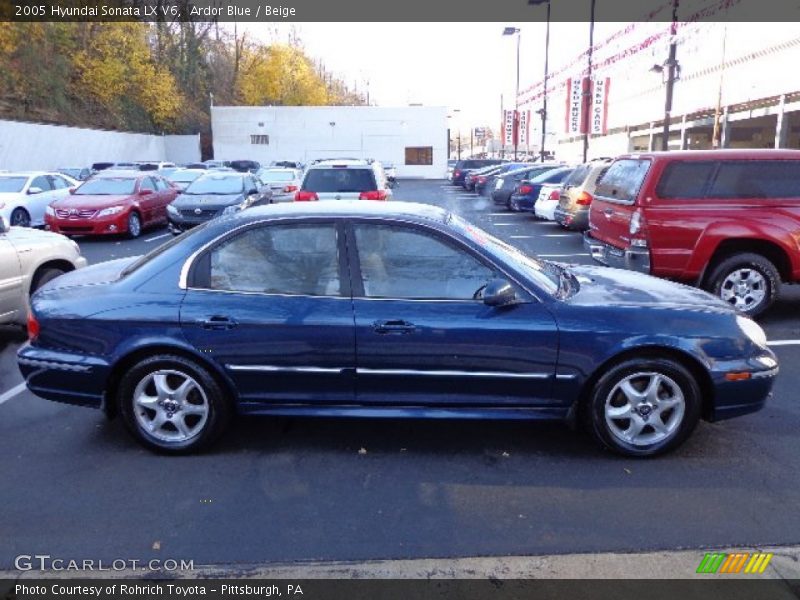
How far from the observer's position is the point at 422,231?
3.96 m

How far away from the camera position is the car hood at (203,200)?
13.7 meters

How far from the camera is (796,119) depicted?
102 ft

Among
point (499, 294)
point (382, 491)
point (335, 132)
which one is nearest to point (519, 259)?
point (499, 294)

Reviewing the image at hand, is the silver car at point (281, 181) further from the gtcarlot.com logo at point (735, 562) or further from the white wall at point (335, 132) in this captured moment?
the white wall at point (335, 132)

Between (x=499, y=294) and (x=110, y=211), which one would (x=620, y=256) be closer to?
(x=499, y=294)

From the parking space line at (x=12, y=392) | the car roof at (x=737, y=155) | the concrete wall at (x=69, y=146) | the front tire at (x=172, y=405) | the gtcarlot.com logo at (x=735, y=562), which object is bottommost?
the gtcarlot.com logo at (x=735, y=562)

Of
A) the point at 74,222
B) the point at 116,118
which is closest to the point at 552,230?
the point at 74,222

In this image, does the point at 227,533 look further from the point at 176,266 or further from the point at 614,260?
the point at 614,260

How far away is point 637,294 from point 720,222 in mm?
3464

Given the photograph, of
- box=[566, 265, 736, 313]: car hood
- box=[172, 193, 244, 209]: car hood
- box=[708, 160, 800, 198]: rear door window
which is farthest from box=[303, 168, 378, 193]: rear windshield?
box=[566, 265, 736, 313]: car hood

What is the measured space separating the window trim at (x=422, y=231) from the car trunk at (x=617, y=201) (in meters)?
3.73

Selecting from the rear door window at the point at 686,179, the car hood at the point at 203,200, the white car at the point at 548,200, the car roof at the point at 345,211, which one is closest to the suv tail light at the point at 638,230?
the rear door window at the point at 686,179

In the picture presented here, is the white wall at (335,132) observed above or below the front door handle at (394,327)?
above

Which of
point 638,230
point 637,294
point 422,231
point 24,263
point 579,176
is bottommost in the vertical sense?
point 24,263
